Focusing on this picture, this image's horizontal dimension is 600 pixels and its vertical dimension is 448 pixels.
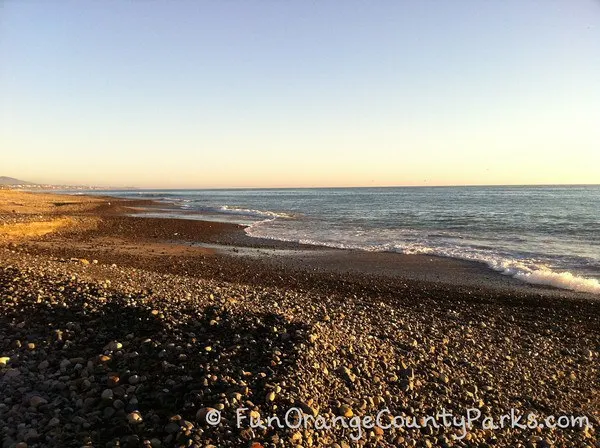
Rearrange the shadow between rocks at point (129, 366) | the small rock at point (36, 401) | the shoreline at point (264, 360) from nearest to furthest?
the shadow between rocks at point (129, 366)
the shoreline at point (264, 360)
the small rock at point (36, 401)

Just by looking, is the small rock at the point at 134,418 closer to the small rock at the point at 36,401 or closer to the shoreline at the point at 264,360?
the shoreline at the point at 264,360

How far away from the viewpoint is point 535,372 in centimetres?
750

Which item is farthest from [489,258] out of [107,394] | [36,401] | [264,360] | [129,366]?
[36,401]

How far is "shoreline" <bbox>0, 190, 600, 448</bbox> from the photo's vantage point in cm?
496

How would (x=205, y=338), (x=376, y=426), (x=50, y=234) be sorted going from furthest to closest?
(x=50, y=234) < (x=205, y=338) < (x=376, y=426)

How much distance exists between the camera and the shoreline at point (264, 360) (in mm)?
4965

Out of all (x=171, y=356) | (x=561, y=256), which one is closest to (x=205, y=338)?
(x=171, y=356)

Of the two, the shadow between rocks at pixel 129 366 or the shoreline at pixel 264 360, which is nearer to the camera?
the shadow between rocks at pixel 129 366

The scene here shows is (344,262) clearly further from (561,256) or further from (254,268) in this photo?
(561,256)

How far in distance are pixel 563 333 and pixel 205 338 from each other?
909 centimetres

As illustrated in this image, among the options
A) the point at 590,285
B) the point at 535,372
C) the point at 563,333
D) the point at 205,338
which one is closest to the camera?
the point at 205,338

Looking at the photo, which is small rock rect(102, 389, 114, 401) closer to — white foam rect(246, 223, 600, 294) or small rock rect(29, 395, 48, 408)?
small rock rect(29, 395, 48, 408)

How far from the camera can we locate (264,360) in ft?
20.2

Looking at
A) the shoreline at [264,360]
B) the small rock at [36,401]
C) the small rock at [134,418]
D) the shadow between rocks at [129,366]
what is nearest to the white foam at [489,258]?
the shoreline at [264,360]
